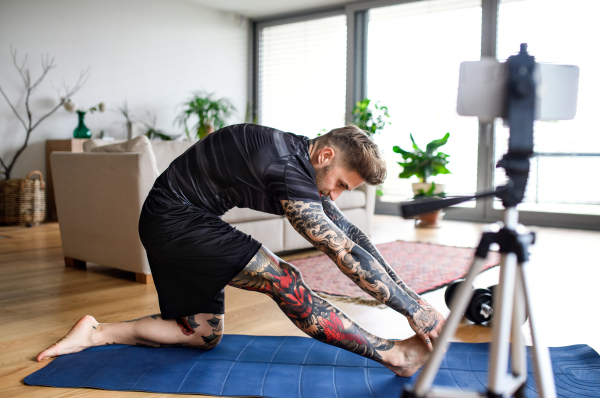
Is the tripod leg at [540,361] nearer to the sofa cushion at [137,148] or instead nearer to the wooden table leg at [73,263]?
the sofa cushion at [137,148]

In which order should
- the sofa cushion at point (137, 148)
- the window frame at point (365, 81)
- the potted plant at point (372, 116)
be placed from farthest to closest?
the potted plant at point (372, 116) → the window frame at point (365, 81) → the sofa cushion at point (137, 148)

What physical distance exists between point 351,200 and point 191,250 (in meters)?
2.49

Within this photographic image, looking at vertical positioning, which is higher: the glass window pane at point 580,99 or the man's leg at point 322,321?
the glass window pane at point 580,99

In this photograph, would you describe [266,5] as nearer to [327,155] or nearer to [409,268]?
[409,268]

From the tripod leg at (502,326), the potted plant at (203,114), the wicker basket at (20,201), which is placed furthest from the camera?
the potted plant at (203,114)

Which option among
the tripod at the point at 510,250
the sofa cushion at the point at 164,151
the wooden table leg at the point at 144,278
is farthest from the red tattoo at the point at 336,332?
the sofa cushion at the point at 164,151

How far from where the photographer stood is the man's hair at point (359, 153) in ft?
4.68

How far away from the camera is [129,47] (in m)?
5.96

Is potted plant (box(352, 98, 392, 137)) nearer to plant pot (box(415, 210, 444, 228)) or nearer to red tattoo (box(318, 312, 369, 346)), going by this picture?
plant pot (box(415, 210, 444, 228))

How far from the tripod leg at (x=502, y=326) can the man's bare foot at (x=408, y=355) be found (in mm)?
629

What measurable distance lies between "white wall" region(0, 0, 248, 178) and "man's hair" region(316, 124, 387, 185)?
4728 mm

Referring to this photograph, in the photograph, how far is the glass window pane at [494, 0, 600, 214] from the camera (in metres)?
4.84

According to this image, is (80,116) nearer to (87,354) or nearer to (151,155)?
(151,155)

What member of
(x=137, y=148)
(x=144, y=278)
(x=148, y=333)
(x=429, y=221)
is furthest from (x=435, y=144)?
(x=148, y=333)
